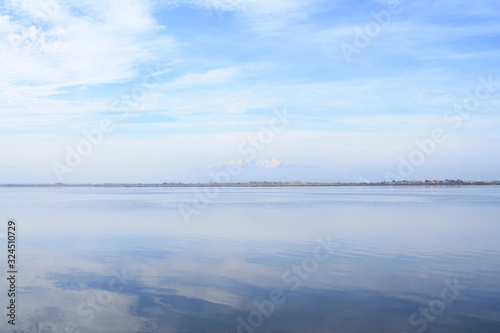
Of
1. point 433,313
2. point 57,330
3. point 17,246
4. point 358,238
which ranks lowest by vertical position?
point 57,330

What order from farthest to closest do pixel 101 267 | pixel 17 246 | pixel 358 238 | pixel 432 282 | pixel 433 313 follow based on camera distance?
pixel 358 238, pixel 17 246, pixel 101 267, pixel 432 282, pixel 433 313

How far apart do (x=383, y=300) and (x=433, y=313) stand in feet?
2.74

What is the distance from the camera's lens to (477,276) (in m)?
8.71

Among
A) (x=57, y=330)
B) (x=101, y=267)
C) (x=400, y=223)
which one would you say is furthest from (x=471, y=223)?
(x=57, y=330)

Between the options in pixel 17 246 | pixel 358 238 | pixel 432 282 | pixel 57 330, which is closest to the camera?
pixel 57 330

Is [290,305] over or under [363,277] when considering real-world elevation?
under

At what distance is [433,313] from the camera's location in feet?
21.3

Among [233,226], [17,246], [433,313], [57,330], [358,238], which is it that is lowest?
[57,330]

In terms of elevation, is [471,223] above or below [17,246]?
above

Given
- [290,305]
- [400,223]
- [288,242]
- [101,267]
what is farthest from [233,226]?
[290,305]

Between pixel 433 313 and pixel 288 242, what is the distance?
7.30 meters

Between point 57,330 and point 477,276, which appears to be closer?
point 57,330

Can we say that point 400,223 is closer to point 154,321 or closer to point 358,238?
point 358,238

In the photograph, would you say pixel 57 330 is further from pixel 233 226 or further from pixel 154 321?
pixel 233 226
